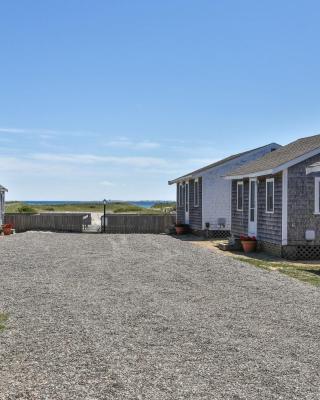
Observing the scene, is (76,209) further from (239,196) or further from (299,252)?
(299,252)

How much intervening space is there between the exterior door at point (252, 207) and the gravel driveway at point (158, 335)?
27.8ft

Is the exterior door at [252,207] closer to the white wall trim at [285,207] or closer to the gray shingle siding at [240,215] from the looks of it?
the gray shingle siding at [240,215]

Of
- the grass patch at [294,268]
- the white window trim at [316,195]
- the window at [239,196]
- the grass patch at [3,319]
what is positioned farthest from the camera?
the window at [239,196]

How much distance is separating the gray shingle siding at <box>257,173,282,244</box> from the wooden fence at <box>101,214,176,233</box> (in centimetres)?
1415

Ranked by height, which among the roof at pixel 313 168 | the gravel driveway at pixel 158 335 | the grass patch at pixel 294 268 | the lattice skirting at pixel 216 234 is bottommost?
the gravel driveway at pixel 158 335

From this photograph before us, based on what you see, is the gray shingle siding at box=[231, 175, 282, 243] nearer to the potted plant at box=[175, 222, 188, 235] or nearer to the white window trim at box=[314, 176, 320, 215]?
the white window trim at box=[314, 176, 320, 215]

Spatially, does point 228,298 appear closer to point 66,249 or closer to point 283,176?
point 283,176

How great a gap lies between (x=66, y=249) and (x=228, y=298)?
12.6 m

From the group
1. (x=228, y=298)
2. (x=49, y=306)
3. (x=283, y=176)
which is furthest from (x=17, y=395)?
(x=283, y=176)

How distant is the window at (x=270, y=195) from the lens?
21719 mm

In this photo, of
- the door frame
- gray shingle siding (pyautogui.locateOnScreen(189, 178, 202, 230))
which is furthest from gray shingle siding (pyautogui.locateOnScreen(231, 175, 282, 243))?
the door frame

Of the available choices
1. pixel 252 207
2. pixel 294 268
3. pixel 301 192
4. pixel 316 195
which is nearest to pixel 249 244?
pixel 252 207

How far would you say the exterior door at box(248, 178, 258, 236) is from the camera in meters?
24.0

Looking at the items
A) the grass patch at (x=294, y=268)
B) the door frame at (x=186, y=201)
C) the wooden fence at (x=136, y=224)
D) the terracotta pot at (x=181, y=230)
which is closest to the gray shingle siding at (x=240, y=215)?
the grass patch at (x=294, y=268)
